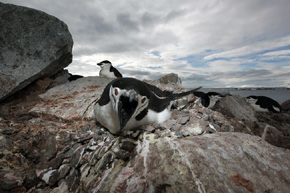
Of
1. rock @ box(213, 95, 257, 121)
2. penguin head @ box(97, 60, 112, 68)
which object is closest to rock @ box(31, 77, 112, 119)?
rock @ box(213, 95, 257, 121)

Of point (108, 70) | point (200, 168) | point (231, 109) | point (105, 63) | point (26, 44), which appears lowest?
point (200, 168)

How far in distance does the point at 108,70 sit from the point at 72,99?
14.5 feet

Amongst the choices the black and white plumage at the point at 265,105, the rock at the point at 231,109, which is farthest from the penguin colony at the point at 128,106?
the black and white plumage at the point at 265,105

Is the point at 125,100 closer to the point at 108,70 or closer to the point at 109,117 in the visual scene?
the point at 109,117

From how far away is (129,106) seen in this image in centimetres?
190

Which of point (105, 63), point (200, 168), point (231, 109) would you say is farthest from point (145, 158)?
point (105, 63)

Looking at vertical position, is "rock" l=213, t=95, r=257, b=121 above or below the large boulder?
below

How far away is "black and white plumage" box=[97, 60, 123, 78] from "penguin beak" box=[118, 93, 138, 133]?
6164 mm

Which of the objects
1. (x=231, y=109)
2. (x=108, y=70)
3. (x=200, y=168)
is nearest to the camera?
(x=200, y=168)

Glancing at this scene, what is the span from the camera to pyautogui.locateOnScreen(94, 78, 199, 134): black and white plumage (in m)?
1.85

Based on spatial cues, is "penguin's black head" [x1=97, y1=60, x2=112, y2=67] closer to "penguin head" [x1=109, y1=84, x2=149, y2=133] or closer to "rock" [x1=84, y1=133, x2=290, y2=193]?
"penguin head" [x1=109, y1=84, x2=149, y2=133]

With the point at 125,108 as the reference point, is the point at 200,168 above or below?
below

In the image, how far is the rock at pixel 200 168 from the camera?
1.42m

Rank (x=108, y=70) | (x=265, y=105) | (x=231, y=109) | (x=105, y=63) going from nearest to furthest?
(x=231, y=109) < (x=265, y=105) < (x=108, y=70) < (x=105, y=63)
